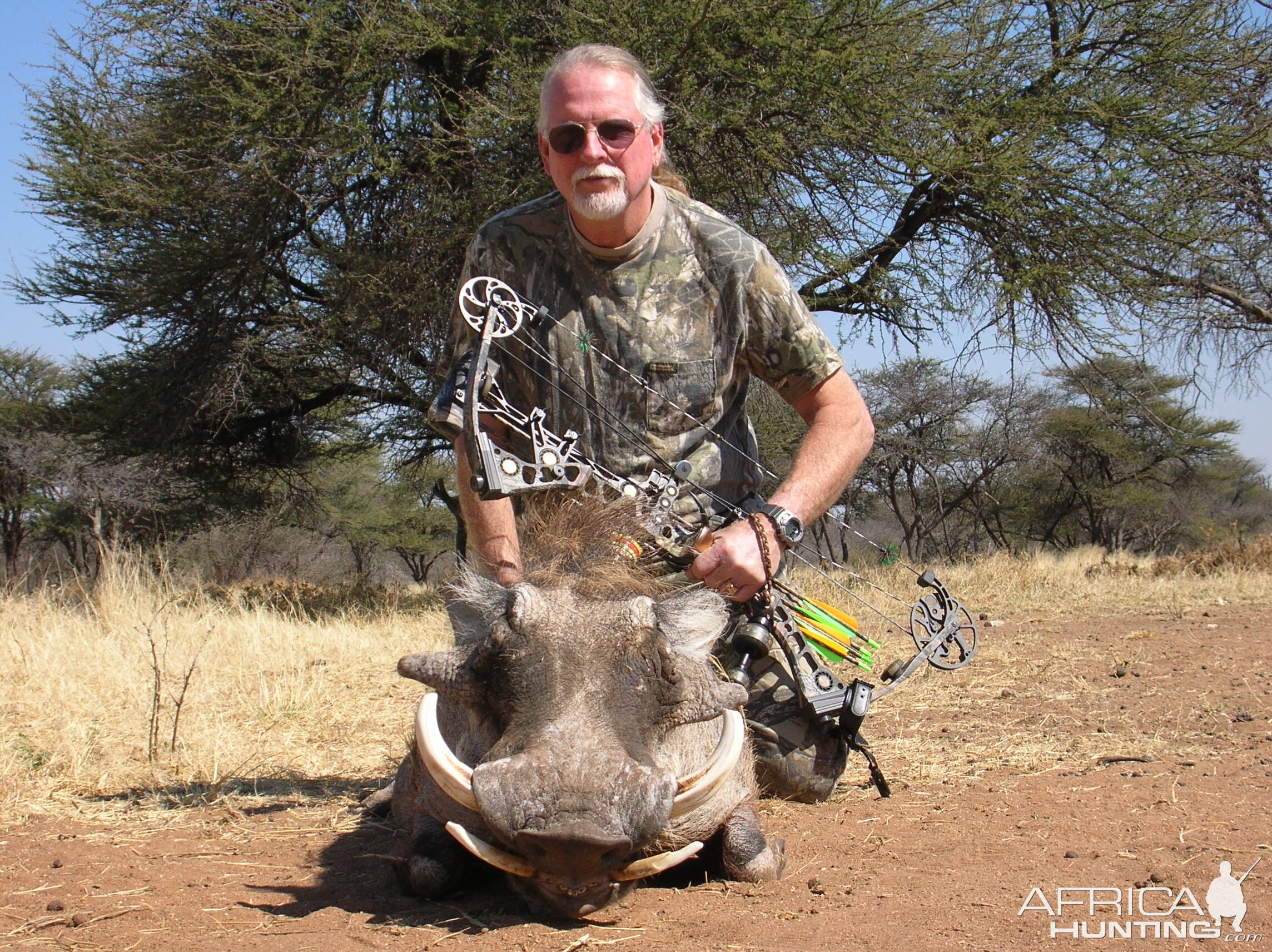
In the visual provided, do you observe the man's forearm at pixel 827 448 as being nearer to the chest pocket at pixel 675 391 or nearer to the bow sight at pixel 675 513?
the bow sight at pixel 675 513

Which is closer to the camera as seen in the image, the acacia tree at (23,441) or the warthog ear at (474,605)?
the warthog ear at (474,605)

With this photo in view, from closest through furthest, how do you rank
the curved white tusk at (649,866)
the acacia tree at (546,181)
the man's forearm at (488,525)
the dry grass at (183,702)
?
the curved white tusk at (649,866) < the man's forearm at (488,525) < the dry grass at (183,702) < the acacia tree at (546,181)

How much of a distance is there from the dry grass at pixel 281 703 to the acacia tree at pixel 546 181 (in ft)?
11.7

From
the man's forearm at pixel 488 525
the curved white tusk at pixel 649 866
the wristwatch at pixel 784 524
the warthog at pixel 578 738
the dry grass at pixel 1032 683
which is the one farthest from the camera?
the dry grass at pixel 1032 683

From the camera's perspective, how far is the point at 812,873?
281 centimetres

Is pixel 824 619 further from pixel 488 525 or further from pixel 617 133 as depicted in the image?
pixel 617 133

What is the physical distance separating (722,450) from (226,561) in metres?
19.9

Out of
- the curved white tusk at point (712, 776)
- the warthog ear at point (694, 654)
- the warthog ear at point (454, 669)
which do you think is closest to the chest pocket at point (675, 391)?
the warthog ear at point (694, 654)

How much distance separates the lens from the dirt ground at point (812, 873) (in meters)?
2.35

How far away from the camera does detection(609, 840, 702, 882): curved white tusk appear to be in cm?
225

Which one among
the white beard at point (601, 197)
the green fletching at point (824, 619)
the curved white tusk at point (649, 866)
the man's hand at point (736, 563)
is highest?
the white beard at point (601, 197)

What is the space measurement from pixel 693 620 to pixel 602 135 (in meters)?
1.47

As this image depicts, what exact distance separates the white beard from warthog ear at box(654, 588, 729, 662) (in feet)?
3.83

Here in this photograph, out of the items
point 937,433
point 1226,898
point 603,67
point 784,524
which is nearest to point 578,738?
point 784,524
